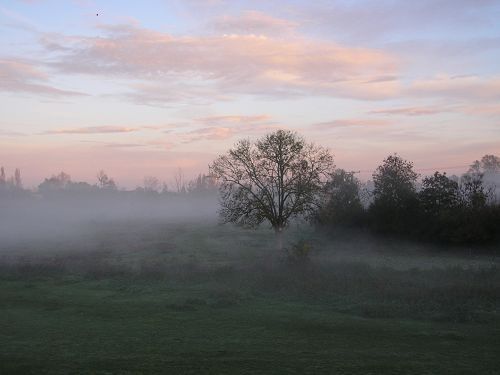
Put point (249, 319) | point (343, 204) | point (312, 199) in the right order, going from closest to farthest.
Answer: point (249, 319), point (312, 199), point (343, 204)

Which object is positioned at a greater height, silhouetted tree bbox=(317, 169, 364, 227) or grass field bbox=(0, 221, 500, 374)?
silhouetted tree bbox=(317, 169, 364, 227)

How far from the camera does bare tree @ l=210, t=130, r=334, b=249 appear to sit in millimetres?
46156

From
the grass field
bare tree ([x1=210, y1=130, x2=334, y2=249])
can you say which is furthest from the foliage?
the grass field

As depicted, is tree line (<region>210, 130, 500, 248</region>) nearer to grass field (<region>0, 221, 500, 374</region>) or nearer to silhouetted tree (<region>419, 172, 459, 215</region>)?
silhouetted tree (<region>419, 172, 459, 215</region>)

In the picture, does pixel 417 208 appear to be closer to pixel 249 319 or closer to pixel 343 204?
pixel 343 204

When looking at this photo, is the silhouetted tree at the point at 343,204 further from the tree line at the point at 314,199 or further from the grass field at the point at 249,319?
the grass field at the point at 249,319

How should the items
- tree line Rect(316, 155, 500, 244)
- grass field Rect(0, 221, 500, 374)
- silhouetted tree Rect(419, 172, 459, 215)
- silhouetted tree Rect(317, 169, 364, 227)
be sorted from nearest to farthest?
grass field Rect(0, 221, 500, 374), tree line Rect(316, 155, 500, 244), silhouetted tree Rect(419, 172, 459, 215), silhouetted tree Rect(317, 169, 364, 227)

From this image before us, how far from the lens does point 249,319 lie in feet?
58.6

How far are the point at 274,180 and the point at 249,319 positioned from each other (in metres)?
29.7

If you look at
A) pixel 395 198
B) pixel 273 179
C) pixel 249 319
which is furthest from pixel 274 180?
pixel 249 319

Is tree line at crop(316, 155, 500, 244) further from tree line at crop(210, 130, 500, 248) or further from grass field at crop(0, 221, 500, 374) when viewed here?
grass field at crop(0, 221, 500, 374)

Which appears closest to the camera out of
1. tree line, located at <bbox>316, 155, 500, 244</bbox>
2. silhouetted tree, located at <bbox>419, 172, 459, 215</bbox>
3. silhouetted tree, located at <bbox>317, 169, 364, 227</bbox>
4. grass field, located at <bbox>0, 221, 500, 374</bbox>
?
grass field, located at <bbox>0, 221, 500, 374</bbox>

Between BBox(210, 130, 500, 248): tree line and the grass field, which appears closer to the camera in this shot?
the grass field

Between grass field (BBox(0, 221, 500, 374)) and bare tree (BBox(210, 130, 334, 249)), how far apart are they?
46.2 ft
